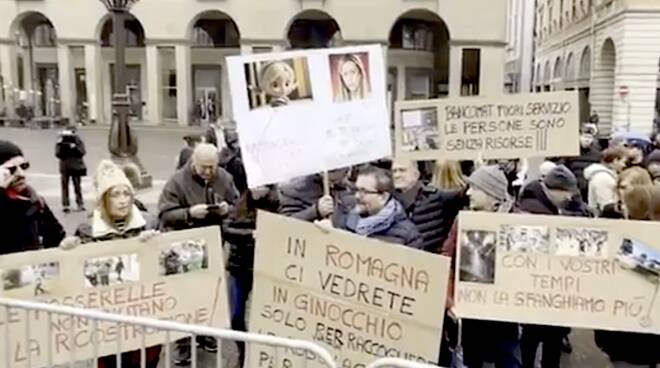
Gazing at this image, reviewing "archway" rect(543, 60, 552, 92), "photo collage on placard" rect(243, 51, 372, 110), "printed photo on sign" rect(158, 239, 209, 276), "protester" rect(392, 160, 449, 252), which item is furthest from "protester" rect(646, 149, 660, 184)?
"archway" rect(543, 60, 552, 92)

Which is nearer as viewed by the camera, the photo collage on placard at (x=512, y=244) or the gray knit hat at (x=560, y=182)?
the photo collage on placard at (x=512, y=244)

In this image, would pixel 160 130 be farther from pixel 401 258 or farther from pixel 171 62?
pixel 401 258

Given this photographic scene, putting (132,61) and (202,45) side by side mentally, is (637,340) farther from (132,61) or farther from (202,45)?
(132,61)

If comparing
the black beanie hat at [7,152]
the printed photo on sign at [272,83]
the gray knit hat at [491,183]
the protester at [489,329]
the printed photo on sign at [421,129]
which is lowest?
the protester at [489,329]

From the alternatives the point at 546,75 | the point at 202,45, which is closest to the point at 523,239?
the point at 202,45

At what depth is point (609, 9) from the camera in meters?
40.6

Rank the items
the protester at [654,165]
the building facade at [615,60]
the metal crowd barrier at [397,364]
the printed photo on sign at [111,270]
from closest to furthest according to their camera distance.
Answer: the metal crowd barrier at [397,364] < the printed photo on sign at [111,270] < the protester at [654,165] < the building facade at [615,60]

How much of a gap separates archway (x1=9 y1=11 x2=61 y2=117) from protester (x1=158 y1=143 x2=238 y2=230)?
42.3 m

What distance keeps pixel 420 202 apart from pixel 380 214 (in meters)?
1.14

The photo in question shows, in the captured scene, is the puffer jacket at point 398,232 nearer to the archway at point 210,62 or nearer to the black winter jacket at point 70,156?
the black winter jacket at point 70,156

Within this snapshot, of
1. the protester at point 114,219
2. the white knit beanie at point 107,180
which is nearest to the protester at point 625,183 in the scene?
the protester at point 114,219

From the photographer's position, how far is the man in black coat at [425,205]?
17.8ft

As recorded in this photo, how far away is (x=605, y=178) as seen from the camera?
7844 millimetres

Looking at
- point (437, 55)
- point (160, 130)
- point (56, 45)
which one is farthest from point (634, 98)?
point (56, 45)
